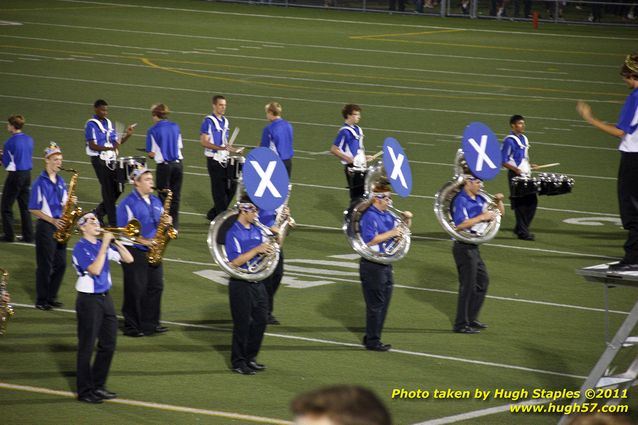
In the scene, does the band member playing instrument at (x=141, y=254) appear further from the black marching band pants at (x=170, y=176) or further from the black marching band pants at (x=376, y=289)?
the black marching band pants at (x=170, y=176)

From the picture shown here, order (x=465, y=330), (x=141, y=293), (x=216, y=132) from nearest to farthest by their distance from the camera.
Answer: (x=141, y=293) < (x=465, y=330) < (x=216, y=132)

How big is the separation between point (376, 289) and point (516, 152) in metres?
5.40

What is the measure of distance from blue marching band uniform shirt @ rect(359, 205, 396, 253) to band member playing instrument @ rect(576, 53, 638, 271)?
320 cm

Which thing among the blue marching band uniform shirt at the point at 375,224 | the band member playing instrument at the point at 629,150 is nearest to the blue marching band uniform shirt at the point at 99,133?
the blue marching band uniform shirt at the point at 375,224

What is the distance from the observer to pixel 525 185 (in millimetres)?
16078

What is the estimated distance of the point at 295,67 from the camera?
107 ft

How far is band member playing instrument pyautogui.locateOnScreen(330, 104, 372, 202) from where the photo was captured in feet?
53.4

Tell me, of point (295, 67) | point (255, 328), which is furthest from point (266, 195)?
point (295, 67)

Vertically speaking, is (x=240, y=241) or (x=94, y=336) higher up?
(x=240, y=241)

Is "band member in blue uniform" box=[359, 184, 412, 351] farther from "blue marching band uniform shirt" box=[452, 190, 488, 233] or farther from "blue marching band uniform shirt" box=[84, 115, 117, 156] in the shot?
"blue marching band uniform shirt" box=[84, 115, 117, 156]

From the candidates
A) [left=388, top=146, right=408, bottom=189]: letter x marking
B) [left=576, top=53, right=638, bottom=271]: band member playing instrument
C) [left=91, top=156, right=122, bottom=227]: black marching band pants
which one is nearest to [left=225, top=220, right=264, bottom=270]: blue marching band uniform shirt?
[left=388, top=146, right=408, bottom=189]: letter x marking

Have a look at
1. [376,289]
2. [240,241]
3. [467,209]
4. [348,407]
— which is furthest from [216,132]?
[348,407]

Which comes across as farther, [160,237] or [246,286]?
[160,237]

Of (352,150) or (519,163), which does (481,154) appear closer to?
(519,163)
